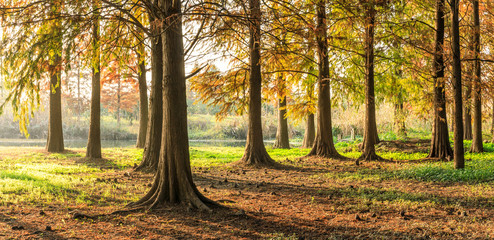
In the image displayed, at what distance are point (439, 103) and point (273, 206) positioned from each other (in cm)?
879

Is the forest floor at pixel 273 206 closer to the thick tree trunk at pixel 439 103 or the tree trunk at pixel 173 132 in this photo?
the tree trunk at pixel 173 132

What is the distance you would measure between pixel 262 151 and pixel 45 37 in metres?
7.31

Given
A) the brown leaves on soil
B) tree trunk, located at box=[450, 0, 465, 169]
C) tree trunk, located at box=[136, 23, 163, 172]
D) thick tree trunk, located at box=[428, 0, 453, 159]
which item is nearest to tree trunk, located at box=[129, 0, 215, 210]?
the brown leaves on soil

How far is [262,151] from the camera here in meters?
11.8

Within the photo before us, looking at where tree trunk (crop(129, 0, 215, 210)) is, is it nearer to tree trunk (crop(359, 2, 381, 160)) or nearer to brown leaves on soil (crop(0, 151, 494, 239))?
brown leaves on soil (crop(0, 151, 494, 239))

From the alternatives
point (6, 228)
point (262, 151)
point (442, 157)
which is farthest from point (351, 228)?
point (442, 157)

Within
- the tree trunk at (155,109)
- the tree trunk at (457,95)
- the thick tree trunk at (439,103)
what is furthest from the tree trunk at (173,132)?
the thick tree trunk at (439,103)

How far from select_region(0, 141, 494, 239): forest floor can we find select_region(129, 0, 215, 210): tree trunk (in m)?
0.38

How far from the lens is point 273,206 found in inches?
242

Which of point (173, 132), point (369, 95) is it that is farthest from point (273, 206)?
point (369, 95)

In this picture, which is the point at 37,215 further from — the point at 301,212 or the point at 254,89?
the point at 254,89

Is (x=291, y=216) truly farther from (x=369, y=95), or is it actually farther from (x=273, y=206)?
(x=369, y=95)

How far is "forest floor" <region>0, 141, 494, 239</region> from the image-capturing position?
459 centimetres

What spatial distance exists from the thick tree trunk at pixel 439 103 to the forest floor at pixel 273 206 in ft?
6.91
